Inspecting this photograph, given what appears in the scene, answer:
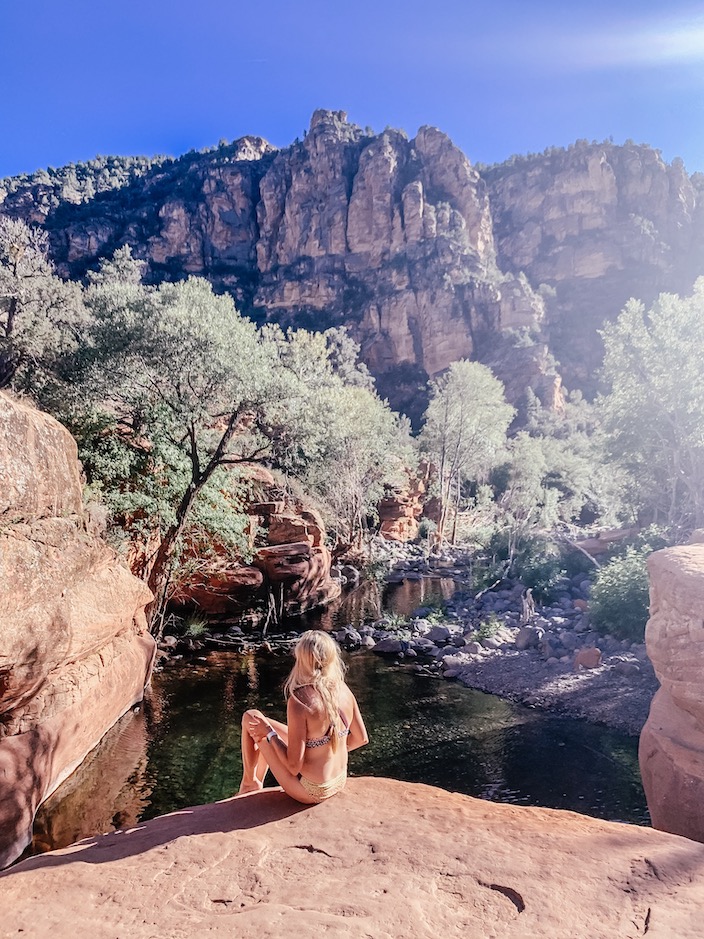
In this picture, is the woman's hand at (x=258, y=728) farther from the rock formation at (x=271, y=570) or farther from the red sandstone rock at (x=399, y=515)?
the red sandstone rock at (x=399, y=515)

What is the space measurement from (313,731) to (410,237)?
229 ft

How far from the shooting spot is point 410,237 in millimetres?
65750

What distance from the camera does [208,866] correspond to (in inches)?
112

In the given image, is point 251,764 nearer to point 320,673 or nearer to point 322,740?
point 322,740

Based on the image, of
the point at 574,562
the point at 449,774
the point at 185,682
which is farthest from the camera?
the point at 574,562

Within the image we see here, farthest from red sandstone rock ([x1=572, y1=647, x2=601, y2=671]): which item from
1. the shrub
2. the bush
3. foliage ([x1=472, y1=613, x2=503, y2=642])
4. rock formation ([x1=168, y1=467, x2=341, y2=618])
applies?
the shrub

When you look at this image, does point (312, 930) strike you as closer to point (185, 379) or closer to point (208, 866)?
point (208, 866)

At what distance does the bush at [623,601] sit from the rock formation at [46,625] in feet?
32.1

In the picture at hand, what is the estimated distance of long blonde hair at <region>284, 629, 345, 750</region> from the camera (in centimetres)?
361

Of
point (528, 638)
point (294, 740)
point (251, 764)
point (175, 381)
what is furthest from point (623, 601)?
point (175, 381)

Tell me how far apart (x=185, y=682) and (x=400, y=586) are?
37.3 feet

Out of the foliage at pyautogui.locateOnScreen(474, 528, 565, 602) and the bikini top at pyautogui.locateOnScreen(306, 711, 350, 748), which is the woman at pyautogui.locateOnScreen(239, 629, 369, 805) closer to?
the bikini top at pyautogui.locateOnScreen(306, 711, 350, 748)

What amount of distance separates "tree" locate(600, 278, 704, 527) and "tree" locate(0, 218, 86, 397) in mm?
15610

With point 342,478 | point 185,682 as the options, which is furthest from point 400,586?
point 185,682
